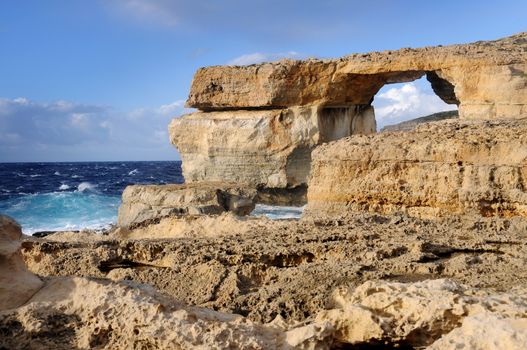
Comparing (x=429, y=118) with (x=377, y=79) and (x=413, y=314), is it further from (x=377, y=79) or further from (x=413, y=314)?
(x=413, y=314)

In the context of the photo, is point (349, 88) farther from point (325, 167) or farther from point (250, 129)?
point (325, 167)

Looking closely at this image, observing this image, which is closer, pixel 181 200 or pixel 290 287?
pixel 290 287

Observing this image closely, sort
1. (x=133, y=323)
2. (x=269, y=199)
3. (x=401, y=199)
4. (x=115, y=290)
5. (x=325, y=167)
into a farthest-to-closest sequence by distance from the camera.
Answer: (x=269, y=199), (x=325, y=167), (x=401, y=199), (x=115, y=290), (x=133, y=323)

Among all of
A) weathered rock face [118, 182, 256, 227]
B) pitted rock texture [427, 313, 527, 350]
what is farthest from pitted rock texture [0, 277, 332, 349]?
weathered rock face [118, 182, 256, 227]

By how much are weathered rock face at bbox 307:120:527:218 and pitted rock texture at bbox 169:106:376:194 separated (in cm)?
931

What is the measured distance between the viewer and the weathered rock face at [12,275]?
110 inches

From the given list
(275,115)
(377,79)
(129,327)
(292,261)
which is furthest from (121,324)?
(275,115)

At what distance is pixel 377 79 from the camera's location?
17625mm

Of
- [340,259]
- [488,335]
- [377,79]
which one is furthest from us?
[377,79]

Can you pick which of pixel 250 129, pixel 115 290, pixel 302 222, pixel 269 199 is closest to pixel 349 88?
pixel 250 129

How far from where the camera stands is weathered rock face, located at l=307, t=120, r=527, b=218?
7316mm

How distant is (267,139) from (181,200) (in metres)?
5.21

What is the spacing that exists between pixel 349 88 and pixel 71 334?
54.0 feet

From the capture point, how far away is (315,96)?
1836 centimetres
